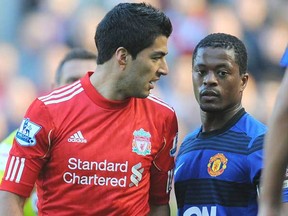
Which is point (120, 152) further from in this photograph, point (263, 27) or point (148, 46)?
point (263, 27)

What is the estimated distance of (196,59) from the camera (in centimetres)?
491

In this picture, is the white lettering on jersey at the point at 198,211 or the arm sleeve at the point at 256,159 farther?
the white lettering on jersey at the point at 198,211

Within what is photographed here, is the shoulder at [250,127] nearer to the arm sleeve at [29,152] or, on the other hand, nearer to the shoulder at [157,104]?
the shoulder at [157,104]

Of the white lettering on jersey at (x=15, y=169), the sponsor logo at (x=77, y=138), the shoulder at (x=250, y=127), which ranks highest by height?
the shoulder at (x=250, y=127)

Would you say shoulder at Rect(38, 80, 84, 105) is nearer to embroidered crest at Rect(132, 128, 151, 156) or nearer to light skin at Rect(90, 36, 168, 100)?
light skin at Rect(90, 36, 168, 100)

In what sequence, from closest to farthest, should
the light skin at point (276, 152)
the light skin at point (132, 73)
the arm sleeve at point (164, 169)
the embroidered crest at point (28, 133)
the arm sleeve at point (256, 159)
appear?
the light skin at point (276, 152), the arm sleeve at point (256, 159), the embroidered crest at point (28, 133), the light skin at point (132, 73), the arm sleeve at point (164, 169)

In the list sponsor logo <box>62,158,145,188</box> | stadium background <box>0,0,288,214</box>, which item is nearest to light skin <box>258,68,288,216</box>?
sponsor logo <box>62,158,145,188</box>

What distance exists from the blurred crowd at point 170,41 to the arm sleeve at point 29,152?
19.6ft

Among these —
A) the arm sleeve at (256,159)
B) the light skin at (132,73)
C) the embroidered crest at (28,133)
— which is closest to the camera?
the arm sleeve at (256,159)

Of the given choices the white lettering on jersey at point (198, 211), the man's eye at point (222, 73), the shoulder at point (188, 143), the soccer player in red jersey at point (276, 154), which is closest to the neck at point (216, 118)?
the shoulder at point (188, 143)

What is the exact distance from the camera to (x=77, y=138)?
4.80m

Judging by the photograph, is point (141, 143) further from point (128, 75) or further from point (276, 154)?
point (276, 154)

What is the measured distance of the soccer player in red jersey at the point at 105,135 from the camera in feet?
15.6

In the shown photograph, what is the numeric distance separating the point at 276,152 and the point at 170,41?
8889 millimetres
